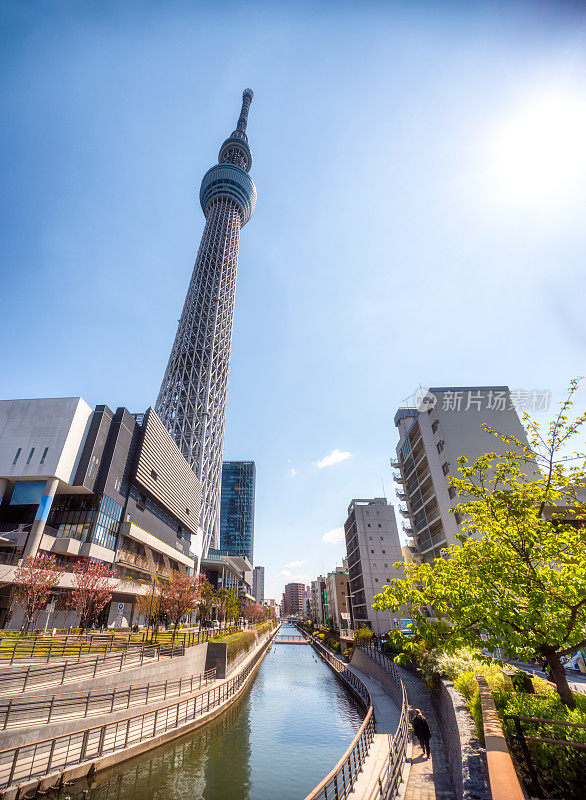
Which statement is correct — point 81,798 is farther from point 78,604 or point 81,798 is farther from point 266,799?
point 78,604

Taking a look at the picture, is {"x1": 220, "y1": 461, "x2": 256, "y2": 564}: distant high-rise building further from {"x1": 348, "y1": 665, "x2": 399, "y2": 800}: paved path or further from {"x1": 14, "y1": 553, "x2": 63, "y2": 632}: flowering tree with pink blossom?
{"x1": 348, "y1": 665, "x2": 399, "y2": 800}: paved path

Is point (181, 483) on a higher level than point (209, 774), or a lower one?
higher

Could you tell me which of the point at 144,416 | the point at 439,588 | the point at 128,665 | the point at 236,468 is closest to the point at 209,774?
the point at 128,665

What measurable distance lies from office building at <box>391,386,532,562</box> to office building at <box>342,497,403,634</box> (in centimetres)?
1677

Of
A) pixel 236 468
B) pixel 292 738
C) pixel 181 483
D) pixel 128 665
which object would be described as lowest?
pixel 292 738

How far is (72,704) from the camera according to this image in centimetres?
1362

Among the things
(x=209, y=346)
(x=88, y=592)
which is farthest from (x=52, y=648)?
(x=209, y=346)

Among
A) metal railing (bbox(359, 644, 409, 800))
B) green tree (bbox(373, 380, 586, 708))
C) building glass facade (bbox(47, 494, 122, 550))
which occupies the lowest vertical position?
metal railing (bbox(359, 644, 409, 800))

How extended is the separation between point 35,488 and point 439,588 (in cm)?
3638

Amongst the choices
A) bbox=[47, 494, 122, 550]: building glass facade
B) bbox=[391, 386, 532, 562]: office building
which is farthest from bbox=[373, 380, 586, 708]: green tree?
bbox=[47, 494, 122, 550]: building glass facade

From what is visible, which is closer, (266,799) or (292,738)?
(266,799)

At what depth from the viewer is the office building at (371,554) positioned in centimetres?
6431

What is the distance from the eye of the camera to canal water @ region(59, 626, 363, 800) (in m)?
12.4

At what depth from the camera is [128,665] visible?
60.9ft
